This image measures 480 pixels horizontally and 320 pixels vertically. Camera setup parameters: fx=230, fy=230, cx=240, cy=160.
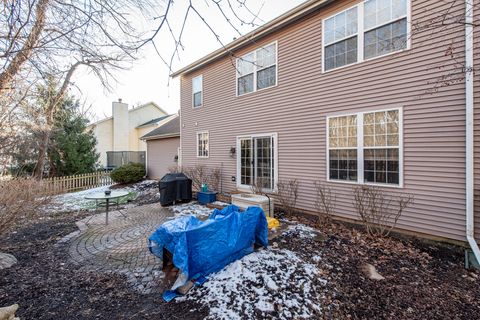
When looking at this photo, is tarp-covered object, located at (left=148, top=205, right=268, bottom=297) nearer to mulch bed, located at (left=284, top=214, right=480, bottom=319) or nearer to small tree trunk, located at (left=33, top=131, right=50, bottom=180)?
mulch bed, located at (left=284, top=214, right=480, bottom=319)

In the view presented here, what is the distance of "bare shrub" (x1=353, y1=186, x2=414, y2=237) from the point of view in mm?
4805

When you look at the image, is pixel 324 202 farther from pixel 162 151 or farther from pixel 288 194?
pixel 162 151

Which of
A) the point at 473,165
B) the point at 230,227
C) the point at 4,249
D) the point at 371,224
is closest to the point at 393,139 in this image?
the point at 473,165

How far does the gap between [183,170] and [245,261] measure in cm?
744

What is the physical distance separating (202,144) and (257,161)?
3224mm

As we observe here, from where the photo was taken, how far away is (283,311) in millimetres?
2617

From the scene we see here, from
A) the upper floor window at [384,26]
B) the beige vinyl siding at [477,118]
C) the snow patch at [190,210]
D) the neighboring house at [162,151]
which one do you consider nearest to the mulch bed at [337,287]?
the beige vinyl siding at [477,118]

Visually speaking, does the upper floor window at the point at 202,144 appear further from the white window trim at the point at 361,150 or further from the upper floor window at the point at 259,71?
the white window trim at the point at 361,150

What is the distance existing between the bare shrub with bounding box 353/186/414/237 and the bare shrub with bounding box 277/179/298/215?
5.84 feet

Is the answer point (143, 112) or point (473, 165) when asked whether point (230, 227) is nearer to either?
point (473, 165)

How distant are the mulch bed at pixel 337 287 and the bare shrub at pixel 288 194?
1939mm

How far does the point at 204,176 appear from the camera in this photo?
962cm

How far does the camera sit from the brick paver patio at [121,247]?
11.3ft

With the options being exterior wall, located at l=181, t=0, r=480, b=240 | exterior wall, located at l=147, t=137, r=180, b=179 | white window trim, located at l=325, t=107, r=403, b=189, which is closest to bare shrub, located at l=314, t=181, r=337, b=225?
exterior wall, located at l=181, t=0, r=480, b=240
